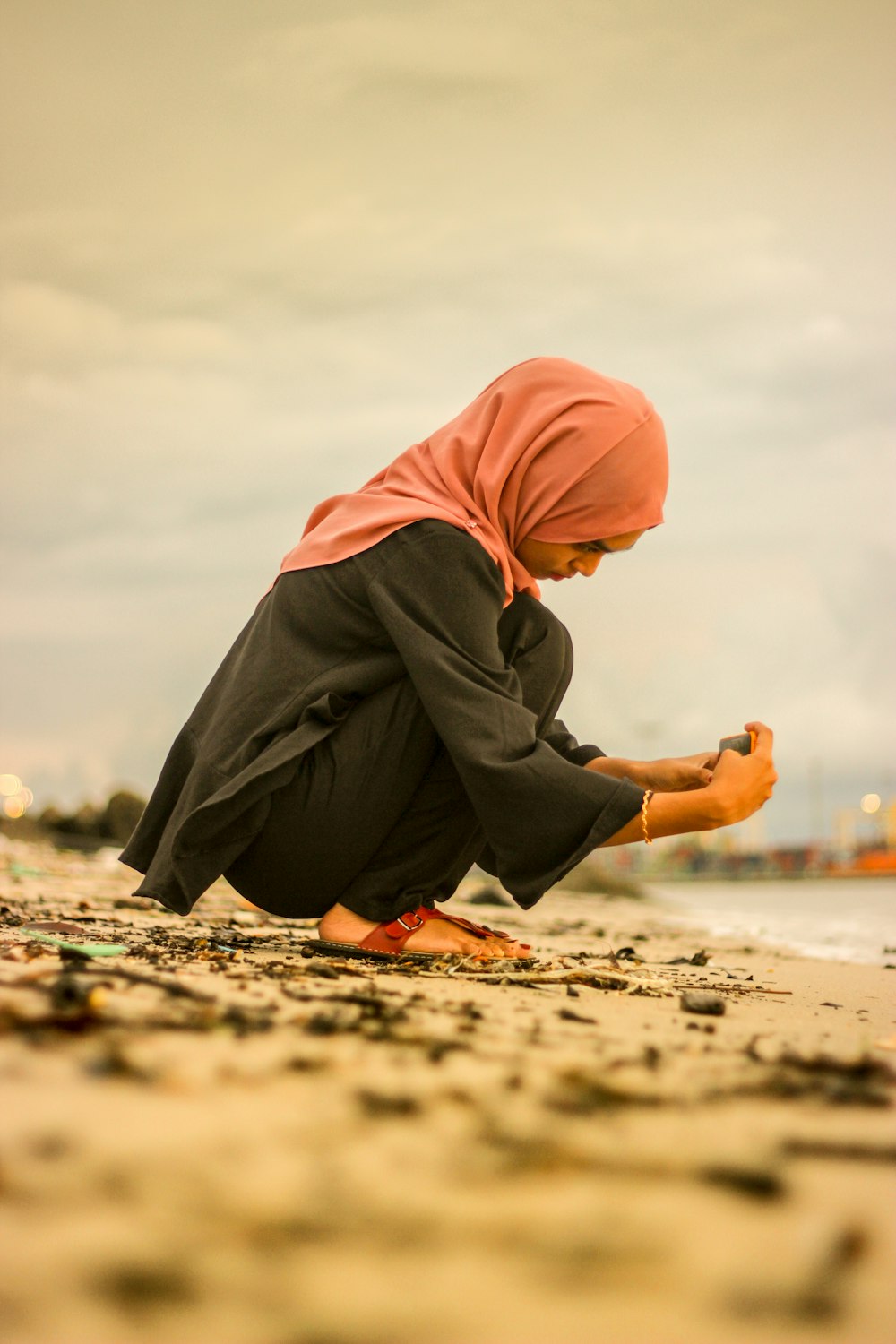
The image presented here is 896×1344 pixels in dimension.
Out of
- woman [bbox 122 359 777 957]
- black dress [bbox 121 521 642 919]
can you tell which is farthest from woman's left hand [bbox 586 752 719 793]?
black dress [bbox 121 521 642 919]

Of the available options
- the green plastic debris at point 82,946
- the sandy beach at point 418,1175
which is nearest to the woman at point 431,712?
the green plastic debris at point 82,946

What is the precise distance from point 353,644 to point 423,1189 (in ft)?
5.89

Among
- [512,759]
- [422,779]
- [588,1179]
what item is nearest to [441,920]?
[422,779]

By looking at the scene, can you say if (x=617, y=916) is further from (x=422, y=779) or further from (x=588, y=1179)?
(x=588, y=1179)

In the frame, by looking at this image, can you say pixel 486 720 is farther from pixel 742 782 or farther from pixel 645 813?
pixel 742 782

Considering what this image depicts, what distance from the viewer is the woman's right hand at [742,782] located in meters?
2.43

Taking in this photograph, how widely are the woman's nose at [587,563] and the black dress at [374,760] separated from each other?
0.22m

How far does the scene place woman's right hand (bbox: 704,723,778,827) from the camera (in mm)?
2430

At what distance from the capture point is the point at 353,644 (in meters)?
2.68

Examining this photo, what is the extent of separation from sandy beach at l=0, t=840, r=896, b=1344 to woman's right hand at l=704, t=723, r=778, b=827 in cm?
72

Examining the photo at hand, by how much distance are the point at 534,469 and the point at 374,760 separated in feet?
2.67

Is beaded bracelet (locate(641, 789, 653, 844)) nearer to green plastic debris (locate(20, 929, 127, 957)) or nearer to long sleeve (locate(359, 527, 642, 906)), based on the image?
long sleeve (locate(359, 527, 642, 906))

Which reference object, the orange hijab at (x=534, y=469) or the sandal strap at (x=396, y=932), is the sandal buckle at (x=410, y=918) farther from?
the orange hijab at (x=534, y=469)

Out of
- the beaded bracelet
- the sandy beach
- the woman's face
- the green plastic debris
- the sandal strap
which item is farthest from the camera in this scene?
the woman's face
